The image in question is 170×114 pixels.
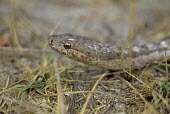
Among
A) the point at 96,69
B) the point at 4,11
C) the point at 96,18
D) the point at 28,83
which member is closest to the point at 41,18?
the point at 4,11

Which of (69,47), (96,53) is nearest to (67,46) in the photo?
(69,47)

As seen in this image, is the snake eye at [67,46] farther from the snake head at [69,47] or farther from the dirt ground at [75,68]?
the dirt ground at [75,68]

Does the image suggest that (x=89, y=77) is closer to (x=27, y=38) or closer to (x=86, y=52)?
(x=86, y=52)

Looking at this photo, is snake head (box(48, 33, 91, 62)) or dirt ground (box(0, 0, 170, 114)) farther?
snake head (box(48, 33, 91, 62))

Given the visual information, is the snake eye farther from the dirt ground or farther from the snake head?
the dirt ground

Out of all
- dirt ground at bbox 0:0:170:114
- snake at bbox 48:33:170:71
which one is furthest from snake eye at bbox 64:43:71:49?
dirt ground at bbox 0:0:170:114

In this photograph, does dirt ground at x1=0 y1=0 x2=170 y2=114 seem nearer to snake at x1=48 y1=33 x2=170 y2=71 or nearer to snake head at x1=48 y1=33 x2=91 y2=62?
snake at x1=48 y1=33 x2=170 y2=71
